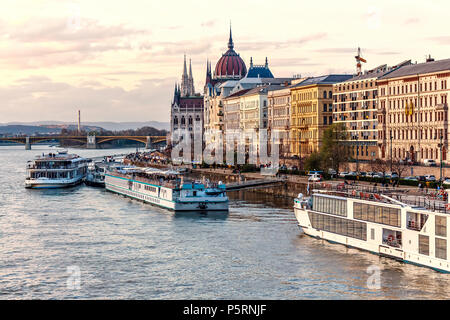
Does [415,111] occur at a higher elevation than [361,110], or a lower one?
lower

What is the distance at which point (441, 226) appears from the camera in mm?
31453

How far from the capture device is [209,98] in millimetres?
164000

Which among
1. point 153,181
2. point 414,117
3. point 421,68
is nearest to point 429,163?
point 414,117

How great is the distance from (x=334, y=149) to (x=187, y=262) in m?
42.4

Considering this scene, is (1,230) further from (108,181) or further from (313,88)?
(313,88)

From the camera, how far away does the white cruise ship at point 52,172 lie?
82.3 m

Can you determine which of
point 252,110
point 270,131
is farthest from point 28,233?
point 252,110

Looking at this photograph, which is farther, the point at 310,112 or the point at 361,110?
the point at 310,112

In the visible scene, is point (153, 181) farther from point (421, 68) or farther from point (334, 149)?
point (421, 68)

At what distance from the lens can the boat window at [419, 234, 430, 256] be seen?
32.1 m

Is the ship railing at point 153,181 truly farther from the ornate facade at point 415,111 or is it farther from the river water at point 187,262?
the ornate facade at point 415,111

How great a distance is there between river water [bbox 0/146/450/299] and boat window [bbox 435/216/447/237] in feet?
5.34

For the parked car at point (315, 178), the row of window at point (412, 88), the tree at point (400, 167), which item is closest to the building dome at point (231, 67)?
the row of window at point (412, 88)

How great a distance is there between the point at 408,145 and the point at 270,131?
37246mm
